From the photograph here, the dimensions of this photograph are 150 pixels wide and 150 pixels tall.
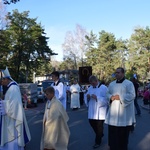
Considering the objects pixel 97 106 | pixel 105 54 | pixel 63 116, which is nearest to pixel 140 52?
pixel 105 54

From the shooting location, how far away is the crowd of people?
6.35 meters

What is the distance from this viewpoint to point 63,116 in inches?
252

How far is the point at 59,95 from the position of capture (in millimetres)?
9969

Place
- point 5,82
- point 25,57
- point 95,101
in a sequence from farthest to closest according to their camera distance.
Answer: point 25,57
point 95,101
point 5,82

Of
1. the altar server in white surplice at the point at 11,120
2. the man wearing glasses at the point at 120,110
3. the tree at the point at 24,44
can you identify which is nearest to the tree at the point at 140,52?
the tree at the point at 24,44

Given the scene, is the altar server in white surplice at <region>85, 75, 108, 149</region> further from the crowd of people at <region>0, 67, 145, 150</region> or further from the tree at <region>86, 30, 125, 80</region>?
the tree at <region>86, 30, 125, 80</region>

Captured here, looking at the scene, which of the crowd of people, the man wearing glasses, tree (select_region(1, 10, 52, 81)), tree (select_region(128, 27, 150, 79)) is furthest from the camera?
tree (select_region(128, 27, 150, 79))

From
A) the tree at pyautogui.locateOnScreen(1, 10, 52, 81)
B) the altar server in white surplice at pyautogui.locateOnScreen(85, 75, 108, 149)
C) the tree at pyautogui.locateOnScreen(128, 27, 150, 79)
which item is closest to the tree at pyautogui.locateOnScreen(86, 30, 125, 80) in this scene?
the tree at pyautogui.locateOnScreen(128, 27, 150, 79)

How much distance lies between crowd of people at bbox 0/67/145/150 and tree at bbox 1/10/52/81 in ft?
126

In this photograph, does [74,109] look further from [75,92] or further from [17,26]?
[17,26]

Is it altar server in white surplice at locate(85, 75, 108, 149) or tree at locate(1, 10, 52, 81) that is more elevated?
tree at locate(1, 10, 52, 81)

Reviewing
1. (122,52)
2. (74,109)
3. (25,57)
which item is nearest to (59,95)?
(74,109)

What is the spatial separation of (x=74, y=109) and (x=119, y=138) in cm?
1438

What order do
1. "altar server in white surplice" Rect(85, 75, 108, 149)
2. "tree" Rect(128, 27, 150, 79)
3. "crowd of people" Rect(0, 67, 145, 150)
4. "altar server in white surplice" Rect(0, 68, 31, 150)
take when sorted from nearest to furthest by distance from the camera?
"crowd of people" Rect(0, 67, 145, 150) < "altar server in white surplice" Rect(0, 68, 31, 150) < "altar server in white surplice" Rect(85, 75, 108, 149) < "tree" Rect(128, 27, 150, 79)
